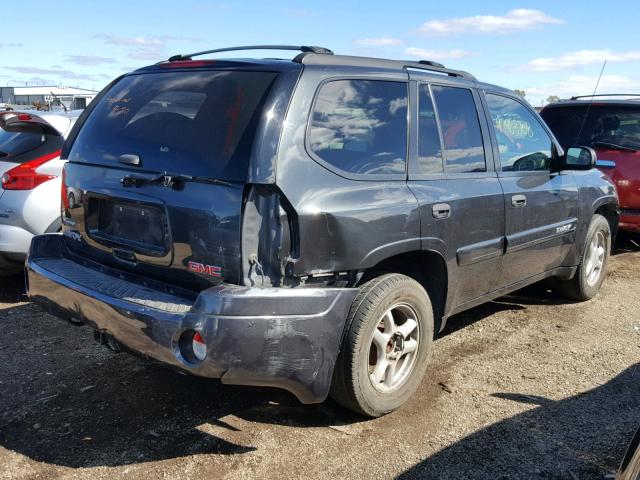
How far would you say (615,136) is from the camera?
715 cm

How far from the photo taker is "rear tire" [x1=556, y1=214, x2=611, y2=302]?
543 cm

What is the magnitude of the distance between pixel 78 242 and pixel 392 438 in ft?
6.92

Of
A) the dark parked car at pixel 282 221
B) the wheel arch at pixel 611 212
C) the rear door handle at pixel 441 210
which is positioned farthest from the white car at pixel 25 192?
the wheel arch at pixel 611 212

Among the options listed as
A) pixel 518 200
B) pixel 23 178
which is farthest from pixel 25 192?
pixel 518 200

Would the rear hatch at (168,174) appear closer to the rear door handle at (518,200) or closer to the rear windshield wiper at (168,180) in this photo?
the rear windshield wiper at (168,180)

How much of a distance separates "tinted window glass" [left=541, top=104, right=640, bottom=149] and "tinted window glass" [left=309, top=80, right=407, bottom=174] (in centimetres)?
471

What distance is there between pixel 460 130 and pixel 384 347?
5.01ft

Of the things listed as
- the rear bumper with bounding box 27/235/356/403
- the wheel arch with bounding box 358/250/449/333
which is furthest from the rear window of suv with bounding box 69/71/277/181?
the wheel arch with bounding box 358/250/449/333

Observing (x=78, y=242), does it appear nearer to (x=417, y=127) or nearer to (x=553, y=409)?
(x=417, y=127)

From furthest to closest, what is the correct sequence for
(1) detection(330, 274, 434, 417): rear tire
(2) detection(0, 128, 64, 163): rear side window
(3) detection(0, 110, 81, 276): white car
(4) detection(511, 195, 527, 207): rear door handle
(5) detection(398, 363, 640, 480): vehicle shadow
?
1. (2) detection(0, 128, 64, 163): rear side window
2. (3) detection(0, 110, 81, 276): white car
3. (4) detection(511, 195, 527, 207): rear door handle
4. (1) detection(330, 274, 434, 417): rear tire
5. (5) detection(398, 363, 640, 480): vehicle shadow

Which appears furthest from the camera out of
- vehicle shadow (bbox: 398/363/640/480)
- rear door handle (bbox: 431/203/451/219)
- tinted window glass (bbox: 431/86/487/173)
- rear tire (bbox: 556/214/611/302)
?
rear tire (bbox: 556/214/611/302)

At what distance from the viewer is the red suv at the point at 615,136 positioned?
6984mm

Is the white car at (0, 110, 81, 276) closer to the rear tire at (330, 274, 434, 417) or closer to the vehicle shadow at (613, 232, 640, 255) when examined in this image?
the rear tire at (330, 274, 434, 417)

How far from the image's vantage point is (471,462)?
3000mm
